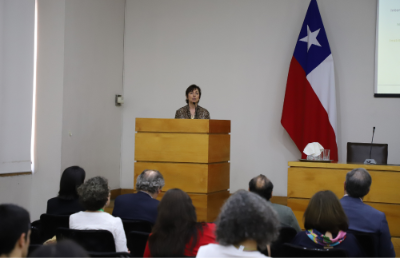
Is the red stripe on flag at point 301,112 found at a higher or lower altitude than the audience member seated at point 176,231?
higher

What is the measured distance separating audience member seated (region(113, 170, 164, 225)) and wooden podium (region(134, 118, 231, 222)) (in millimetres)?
1314

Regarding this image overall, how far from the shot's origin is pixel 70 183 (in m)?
3.30

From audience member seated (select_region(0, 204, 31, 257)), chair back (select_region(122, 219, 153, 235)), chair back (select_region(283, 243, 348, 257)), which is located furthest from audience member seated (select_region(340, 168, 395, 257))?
audience member seated (select_region(0, 204, 31, 257))

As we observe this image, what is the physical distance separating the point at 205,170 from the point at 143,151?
28.5 inches

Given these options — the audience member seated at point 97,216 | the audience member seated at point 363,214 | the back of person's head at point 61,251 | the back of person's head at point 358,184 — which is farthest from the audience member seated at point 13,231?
the back of person's head at point 358,184

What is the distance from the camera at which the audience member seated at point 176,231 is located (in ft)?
6.97

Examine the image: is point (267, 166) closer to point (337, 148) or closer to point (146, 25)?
point (337, 148)

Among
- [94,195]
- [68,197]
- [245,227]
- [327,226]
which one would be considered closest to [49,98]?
[68,197]

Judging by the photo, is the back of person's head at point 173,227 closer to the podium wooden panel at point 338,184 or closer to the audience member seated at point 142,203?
the audience member seated at point 142,203

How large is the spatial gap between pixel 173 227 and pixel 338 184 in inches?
113

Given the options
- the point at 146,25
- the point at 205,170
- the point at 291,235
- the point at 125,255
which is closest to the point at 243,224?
the point at 125,255

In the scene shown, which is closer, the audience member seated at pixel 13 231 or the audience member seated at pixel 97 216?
the audience member seated at pixel 13 231

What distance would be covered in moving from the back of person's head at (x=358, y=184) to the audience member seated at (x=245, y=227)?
1504 millimetres

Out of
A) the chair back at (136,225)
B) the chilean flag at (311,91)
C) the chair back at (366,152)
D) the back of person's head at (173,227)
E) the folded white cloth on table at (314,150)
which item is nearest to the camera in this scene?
the back of person's head at (173,227)
